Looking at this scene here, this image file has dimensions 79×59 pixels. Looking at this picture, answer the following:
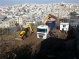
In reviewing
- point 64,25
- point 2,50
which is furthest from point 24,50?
point 64,25

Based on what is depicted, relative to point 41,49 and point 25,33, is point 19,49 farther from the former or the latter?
point 25,33

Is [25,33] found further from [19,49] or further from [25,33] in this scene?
[19,49]

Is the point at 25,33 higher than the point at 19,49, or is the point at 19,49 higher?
the point at 25,33

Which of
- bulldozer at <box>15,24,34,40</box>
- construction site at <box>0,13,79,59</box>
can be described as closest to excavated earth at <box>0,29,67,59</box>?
construction site at <box>0,13,79,59</box>

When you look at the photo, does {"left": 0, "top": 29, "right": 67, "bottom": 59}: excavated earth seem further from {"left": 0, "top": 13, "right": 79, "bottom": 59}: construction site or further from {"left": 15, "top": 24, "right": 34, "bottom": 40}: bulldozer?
{"left": 15, "top": 24, "right": 34, "bottom": 40}: bulldozer

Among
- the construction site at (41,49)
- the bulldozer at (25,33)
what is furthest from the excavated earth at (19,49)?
the bulldozer at (25,33)

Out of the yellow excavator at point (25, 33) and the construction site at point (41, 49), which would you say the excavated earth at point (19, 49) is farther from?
the yellow excavator at point (25, 33)

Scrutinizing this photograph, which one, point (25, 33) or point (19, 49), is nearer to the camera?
point (19, 49)

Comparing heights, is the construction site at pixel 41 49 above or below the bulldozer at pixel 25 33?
below

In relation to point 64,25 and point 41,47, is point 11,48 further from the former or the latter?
point 64,25

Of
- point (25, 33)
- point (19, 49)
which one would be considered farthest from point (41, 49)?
point (25, 33)

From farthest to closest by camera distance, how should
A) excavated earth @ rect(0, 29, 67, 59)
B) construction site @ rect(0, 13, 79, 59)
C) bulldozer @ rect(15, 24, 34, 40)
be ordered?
bulldozer @ rect(15, 24, 34, 40)
excavated earth @ rect(0, 29, 67, 59)
construction site @ rect(0, 13, 79, 59)

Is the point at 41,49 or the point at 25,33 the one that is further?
the point at 25,33

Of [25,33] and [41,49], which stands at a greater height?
[25,33]
